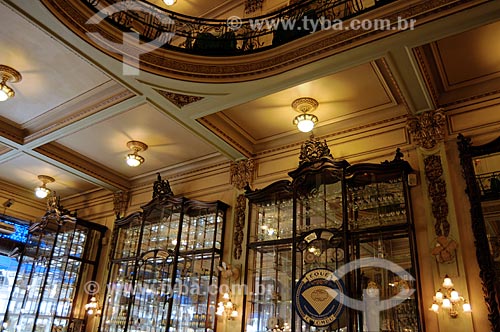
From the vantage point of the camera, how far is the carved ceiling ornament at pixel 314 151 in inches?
200

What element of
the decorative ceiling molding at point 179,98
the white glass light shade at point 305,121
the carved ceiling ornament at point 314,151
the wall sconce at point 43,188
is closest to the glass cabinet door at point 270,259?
the carved ceiling ornament at point 314,151

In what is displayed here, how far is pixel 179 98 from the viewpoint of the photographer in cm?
505

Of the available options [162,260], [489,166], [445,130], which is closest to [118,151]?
[162,260]

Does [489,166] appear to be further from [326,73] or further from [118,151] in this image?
[118,151]

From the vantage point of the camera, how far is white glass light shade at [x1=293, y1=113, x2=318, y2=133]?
5.06 m

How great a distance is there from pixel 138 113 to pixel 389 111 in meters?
3.36

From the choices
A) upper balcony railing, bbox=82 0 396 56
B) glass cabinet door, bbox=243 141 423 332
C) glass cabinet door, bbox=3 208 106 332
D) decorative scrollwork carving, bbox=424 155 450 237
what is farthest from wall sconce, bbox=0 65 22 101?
decorative scrollwork carving, bbox=424 155 450 237

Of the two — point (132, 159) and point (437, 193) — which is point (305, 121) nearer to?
point (437, 193)

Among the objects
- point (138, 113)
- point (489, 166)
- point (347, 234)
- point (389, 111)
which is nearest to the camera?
point (489, 166)

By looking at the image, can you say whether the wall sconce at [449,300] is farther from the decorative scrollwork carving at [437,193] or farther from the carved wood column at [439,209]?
the decorative scrollwork carving at [437,193]

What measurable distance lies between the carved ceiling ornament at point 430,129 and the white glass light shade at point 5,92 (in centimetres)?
510

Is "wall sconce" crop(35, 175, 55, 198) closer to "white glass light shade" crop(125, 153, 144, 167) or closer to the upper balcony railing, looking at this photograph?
"white glass light shade" crop(125, 153, 144, 167)

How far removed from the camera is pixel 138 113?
18.3 feet

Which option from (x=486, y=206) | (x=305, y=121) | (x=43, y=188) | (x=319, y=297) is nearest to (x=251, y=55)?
(x=305, y=121)
